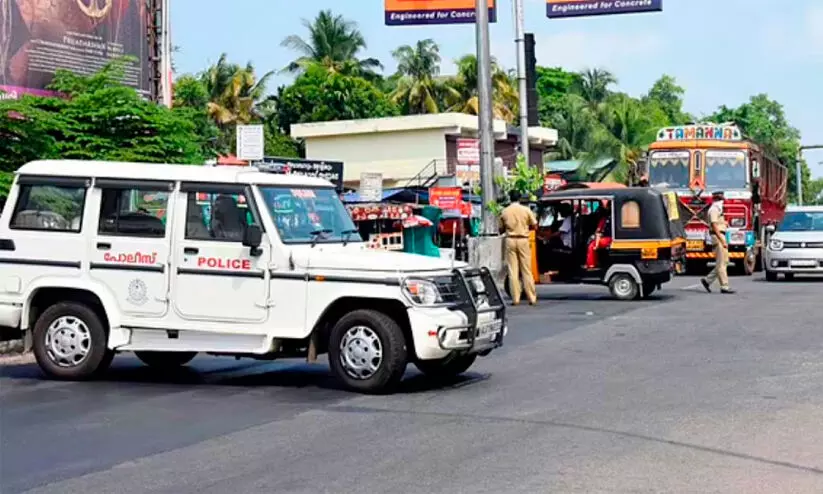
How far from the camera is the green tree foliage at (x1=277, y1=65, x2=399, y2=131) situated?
185 feet

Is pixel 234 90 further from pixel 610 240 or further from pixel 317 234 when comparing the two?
pixel 317 234

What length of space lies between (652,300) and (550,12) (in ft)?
21.4

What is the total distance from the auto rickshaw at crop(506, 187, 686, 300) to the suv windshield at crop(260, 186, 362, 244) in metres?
9.65

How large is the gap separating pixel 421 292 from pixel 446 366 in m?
1.27

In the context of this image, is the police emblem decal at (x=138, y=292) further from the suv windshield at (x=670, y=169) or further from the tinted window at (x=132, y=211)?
the suv windshield at (x=670, y=169)

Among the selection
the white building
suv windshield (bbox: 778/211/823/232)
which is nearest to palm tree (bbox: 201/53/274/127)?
the white building

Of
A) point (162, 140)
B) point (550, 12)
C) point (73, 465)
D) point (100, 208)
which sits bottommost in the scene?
point (73, 465)

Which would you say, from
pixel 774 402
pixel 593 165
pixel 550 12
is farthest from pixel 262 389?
pixel 593 165

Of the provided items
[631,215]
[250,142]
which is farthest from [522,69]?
[250,142]

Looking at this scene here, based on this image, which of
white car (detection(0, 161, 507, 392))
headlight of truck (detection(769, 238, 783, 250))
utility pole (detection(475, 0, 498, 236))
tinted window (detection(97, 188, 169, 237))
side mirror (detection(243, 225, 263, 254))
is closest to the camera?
white car (detection(0, 161, 507, 392))

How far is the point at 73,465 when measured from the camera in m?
8.20

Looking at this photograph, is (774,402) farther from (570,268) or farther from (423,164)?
(423,164)

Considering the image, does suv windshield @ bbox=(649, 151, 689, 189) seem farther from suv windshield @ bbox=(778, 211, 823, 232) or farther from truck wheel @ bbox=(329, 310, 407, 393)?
truck wheel @ bbox=(329, 310, 407, 393)

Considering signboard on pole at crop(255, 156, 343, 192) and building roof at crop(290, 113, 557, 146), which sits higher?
building roof at crop(290, 113, 557, 146)
